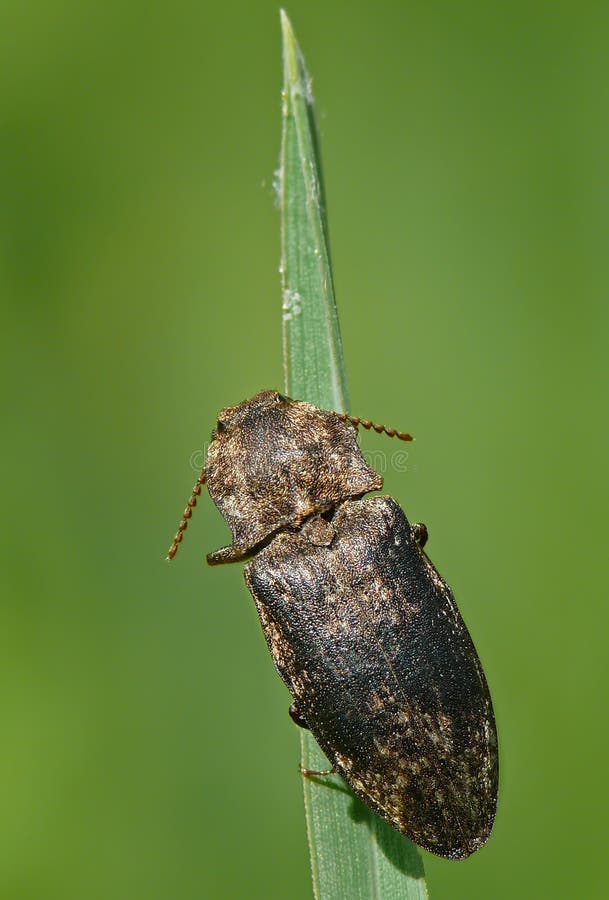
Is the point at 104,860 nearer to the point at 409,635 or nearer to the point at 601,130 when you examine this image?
the point at 409,635

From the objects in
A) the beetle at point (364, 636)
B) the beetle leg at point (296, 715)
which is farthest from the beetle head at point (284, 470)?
the beetle leg at point (296, 715)

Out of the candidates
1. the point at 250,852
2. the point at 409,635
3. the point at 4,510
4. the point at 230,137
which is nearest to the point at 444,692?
the point at 409,635

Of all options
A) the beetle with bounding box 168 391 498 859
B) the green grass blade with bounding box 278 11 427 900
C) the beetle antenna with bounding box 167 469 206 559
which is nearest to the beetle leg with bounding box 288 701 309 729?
the beetle with bounding box 168 391 498 859

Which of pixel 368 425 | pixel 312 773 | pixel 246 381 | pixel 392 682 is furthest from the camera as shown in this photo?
pixel 246 381

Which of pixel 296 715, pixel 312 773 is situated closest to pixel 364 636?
pixel 296 715

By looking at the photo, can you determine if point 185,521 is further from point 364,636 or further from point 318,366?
point 364,636

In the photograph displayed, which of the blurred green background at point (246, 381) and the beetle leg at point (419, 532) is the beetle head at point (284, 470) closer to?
the beetle leg at point (419, 532)
